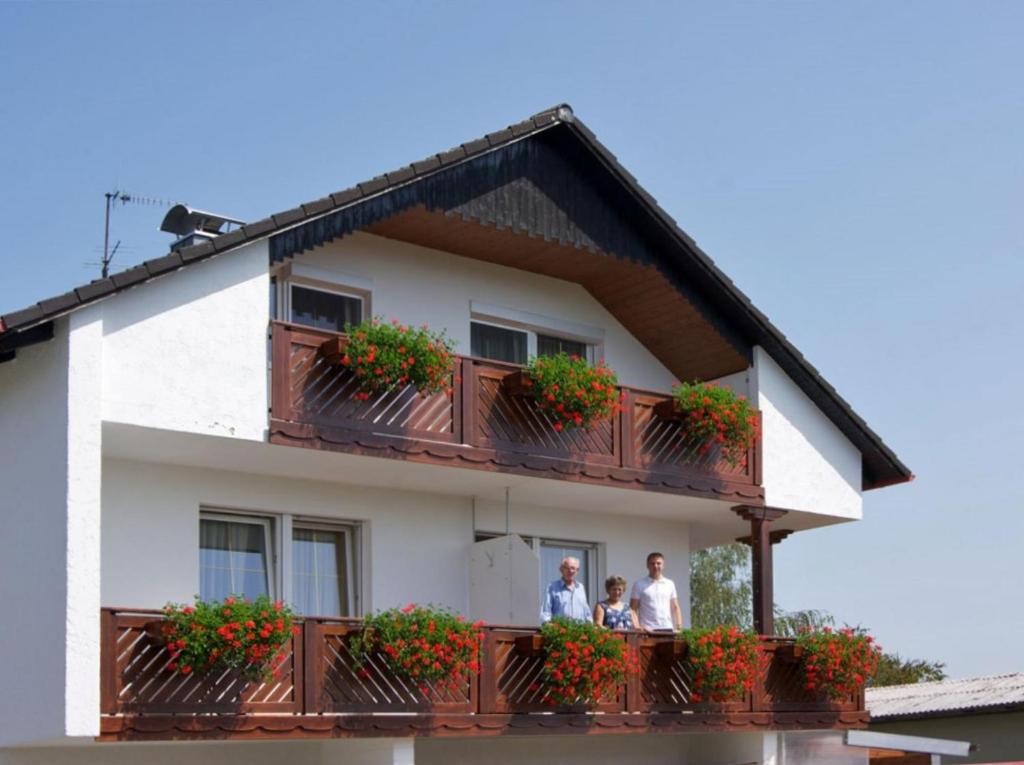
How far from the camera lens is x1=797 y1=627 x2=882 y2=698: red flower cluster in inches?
816

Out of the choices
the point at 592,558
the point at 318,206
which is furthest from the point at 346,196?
the point at 592,558

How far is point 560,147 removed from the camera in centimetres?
2075

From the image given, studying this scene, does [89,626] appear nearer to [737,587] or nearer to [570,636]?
[570,636]

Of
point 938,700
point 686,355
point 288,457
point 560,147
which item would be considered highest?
point 560,147

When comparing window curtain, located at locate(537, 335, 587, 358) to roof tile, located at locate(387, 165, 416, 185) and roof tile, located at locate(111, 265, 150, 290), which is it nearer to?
roof tile, located at locate(387, 165, 416, 185)

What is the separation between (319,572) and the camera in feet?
62.8

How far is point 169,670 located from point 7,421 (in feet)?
9.64

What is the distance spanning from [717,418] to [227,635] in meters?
7.21

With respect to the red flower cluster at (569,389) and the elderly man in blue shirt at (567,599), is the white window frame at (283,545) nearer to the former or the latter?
the elderly man in blue shirt at (567,599)

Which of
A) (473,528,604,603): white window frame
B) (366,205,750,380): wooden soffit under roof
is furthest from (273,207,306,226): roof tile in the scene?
(473,528,604,603): white window frame

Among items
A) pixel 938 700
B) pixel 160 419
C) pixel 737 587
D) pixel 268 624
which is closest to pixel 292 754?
pixel 268 624

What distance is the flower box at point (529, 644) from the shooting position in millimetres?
18219

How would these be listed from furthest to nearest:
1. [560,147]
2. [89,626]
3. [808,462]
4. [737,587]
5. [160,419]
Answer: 1. [737,587]
2. [808,462]
3. [560,147]
4. [160,419]
5. [89,626]

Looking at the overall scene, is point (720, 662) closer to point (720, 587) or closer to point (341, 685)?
point (341, 685)
